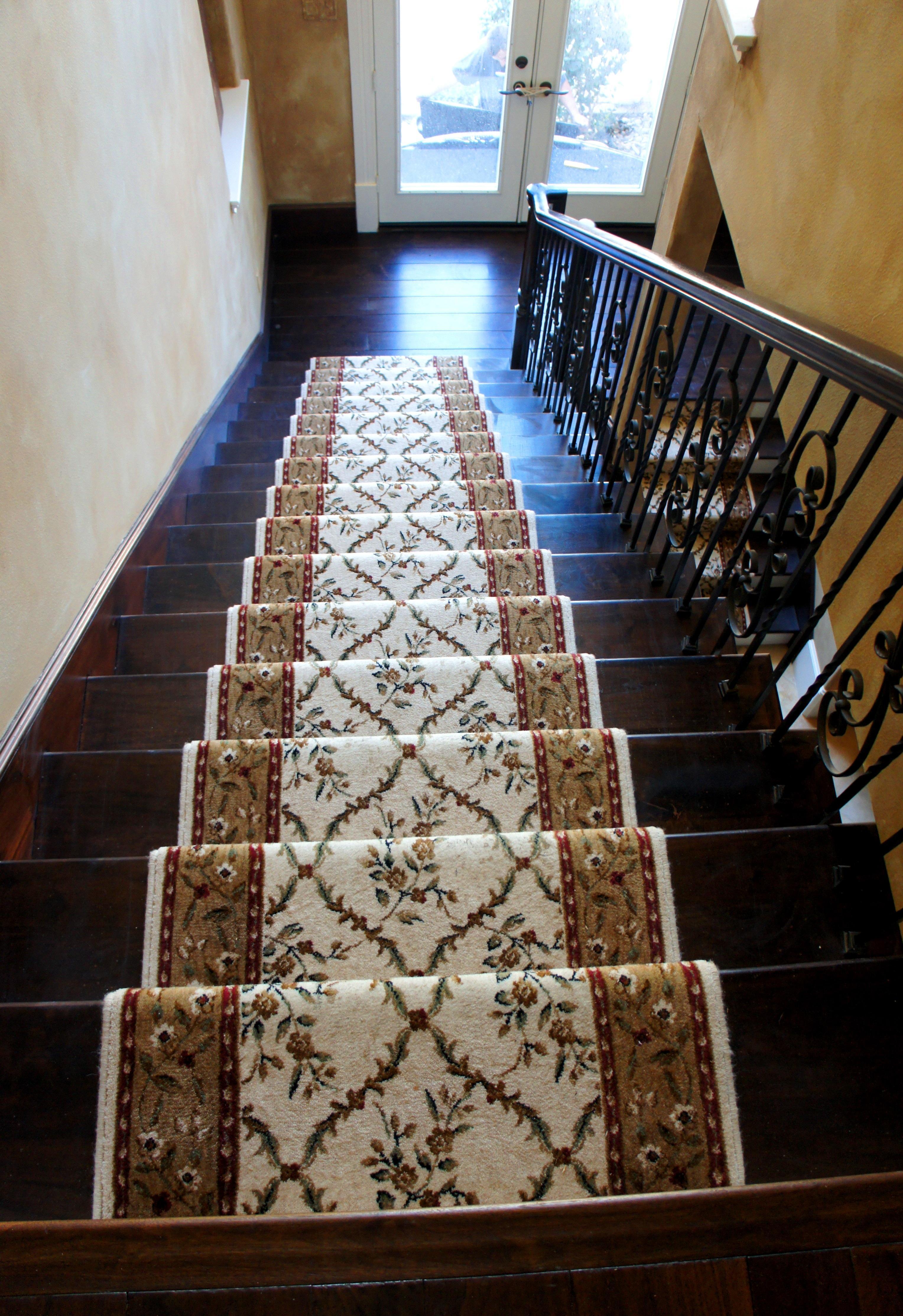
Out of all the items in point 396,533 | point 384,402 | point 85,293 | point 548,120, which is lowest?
point 396,533

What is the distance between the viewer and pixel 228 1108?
0.95m

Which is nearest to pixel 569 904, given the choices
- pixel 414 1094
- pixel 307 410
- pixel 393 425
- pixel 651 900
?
pixel 651 900

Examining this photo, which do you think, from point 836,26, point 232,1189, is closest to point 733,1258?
point 232,1189

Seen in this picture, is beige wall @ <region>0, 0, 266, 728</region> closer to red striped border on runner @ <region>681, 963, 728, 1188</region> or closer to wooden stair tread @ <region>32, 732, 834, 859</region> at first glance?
wooden stair tread @ <region>32, 732, 834, 859</region>

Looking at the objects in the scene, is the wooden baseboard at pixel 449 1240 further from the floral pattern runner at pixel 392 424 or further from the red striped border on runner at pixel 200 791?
the floral pattern runner at pixel 392 424

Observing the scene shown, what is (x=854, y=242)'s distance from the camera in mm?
1794

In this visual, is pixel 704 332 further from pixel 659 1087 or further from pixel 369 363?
pixel 369 363

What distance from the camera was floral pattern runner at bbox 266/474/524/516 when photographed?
7.97ft

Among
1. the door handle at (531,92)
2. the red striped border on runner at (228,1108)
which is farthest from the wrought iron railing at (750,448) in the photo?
the door handle at (531,92)

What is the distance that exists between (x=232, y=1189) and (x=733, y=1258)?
560 millimetres

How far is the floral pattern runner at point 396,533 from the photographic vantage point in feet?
7.23

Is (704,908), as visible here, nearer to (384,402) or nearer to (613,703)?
(613,703)

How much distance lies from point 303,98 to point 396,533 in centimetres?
443

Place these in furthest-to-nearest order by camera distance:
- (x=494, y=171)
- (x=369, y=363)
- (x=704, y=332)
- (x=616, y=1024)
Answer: (x=494, y=171) → (x=369, y=363) → (x=704, y=332) → (x=616, y=1024)
